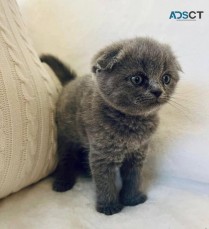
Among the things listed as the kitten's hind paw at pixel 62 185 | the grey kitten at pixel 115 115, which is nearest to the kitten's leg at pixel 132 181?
the grey kitten at pixel 115 115

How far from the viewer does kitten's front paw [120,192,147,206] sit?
917mm

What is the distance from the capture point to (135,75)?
2.61 ft

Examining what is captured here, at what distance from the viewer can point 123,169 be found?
Result: 0.97 m

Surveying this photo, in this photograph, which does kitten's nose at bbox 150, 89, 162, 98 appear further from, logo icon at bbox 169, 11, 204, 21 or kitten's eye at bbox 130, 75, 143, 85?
logo icon at bbox 169, 11, 204, 21

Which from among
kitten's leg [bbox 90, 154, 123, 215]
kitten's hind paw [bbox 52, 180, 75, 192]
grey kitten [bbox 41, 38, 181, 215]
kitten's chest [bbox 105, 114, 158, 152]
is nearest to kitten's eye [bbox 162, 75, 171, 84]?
grey kitten [bbox 41, 38, 181, 215]

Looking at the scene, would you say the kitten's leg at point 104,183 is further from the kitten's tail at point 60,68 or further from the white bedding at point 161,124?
the kitten's tail at point 60,68

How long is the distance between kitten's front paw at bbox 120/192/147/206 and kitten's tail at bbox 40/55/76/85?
43 cm

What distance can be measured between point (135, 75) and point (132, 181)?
29 centimetres

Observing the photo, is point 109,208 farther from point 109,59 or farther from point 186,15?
point 186,15

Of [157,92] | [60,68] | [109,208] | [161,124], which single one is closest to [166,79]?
[157,92]

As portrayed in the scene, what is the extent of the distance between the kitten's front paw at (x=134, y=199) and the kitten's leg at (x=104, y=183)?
1.0 inches

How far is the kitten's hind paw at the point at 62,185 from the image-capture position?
3.18 feet

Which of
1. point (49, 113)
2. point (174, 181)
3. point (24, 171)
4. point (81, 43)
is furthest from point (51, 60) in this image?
point (174, 181)

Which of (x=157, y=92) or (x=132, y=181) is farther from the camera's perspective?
(x=132, y=181)
